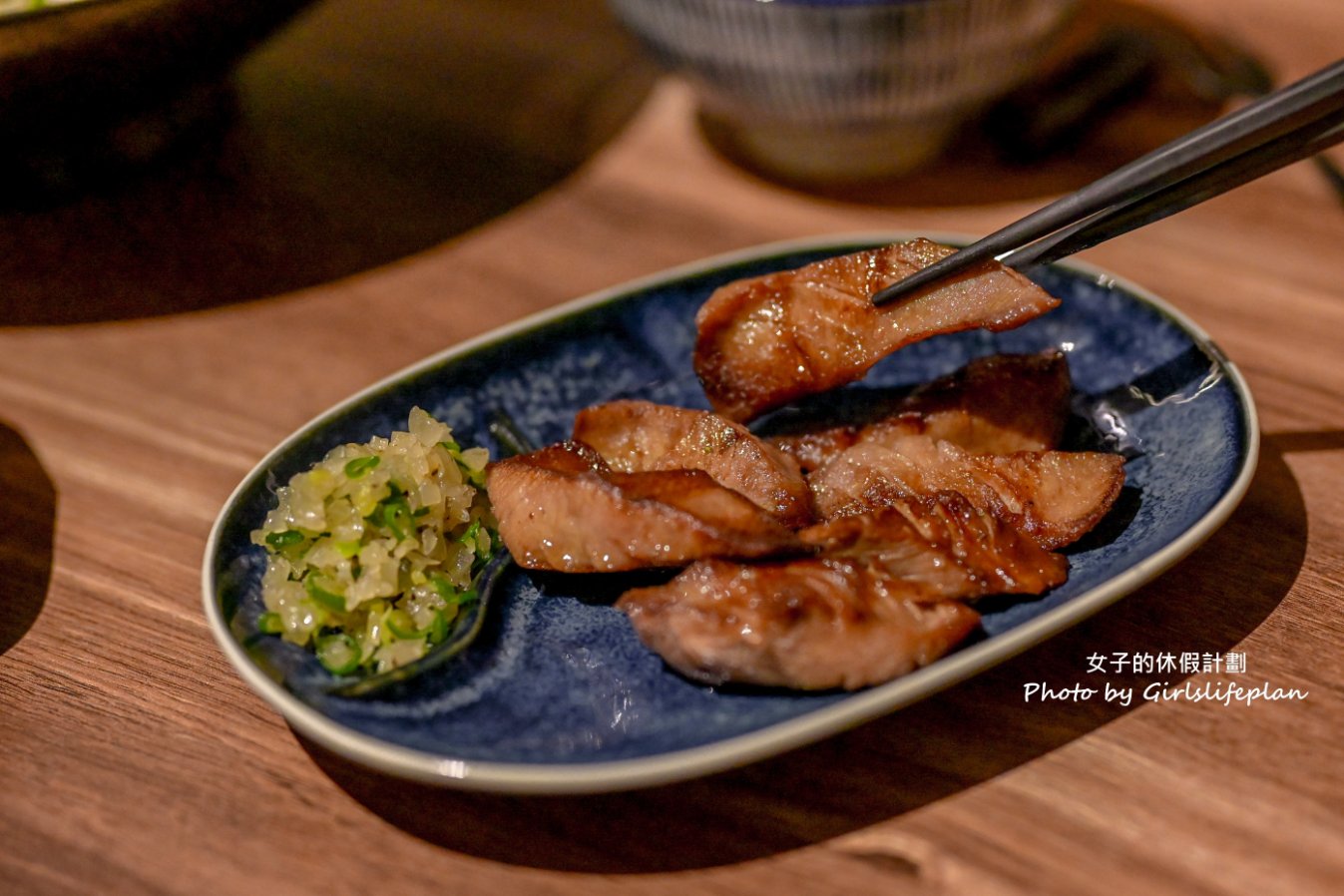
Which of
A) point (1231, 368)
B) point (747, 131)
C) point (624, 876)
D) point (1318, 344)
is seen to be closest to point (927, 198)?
point (747, 131)

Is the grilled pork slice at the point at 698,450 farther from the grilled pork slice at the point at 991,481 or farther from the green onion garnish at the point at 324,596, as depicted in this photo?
the green onion garnish at the point at 324,596

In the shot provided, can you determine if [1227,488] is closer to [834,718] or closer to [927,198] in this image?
[834,718]

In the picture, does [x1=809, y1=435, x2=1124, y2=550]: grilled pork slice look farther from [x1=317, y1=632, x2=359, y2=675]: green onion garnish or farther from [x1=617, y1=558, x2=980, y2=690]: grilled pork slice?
[x1=317, y1=632, x2=359, y2=675]: green onion garnish

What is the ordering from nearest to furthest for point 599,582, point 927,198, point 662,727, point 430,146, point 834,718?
point 834,718, point 662,727, point 599,582, point 927,198, point 430,146

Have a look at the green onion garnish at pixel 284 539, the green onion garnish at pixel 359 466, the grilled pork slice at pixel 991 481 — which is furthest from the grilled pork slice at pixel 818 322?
the green onion garnish at pixel 284 539

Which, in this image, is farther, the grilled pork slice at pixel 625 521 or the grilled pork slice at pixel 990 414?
the grilled pork slice at pixel 990 414

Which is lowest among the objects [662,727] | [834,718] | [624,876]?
[624,876]
